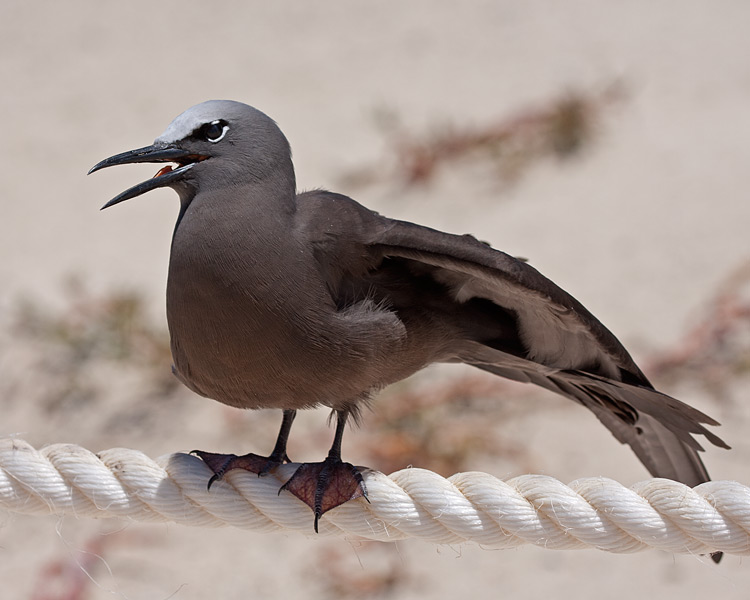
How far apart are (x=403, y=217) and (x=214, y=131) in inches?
175

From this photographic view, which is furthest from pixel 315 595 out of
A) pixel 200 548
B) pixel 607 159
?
pixel 607 159

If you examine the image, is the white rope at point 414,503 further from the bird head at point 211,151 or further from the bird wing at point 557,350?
the bird head at point 211,151

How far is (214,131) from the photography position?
2311 mm

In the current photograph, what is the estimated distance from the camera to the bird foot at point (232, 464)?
2.19 meters

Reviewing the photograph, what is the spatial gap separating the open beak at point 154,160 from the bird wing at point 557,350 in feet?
1.54

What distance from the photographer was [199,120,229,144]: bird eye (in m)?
2.30

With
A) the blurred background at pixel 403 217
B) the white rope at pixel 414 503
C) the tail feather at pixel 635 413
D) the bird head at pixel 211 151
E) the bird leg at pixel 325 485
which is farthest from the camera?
the blurred background at pixel 403 217

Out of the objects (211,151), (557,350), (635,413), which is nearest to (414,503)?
(557,350)

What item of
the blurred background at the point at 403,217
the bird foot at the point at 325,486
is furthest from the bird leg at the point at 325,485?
the blurred background at the point at 403,217

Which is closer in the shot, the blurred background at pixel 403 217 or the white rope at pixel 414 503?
the white rope at pixel 414 503

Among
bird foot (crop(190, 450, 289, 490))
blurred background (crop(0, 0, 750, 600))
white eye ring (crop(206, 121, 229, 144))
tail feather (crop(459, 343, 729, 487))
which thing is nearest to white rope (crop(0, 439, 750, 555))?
bird foot (crop(190, 450, 289, 490))

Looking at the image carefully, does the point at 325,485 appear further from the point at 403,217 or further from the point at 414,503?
Result: the point at 403,217

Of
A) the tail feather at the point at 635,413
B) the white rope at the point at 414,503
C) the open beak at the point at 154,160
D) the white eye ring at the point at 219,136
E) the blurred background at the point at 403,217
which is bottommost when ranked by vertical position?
the white rope at the point at 414,503

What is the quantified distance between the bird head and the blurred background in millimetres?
925
